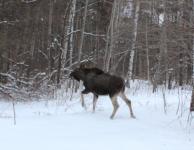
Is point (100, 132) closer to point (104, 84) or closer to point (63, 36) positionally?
point (104, 84)

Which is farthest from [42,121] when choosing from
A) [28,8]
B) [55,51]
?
[55,51]

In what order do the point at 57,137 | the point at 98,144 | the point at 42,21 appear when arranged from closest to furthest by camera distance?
the point at 98,144, the point at 57,137, the point at 42,21

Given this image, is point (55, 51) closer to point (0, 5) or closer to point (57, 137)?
point (0, 5)

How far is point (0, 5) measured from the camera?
62.7ft

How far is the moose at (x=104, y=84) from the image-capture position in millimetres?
11414

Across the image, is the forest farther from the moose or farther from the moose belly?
the moose belly

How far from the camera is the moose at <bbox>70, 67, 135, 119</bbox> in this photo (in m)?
11.4

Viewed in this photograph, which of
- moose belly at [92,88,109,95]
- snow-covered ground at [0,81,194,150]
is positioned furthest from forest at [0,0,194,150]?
moose belly at [92,88,109,95]

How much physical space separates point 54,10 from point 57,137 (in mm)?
19490

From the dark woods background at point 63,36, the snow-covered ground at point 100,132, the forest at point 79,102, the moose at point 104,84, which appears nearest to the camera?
the snow-covered ground at point 100,132

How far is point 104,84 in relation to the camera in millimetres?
11672

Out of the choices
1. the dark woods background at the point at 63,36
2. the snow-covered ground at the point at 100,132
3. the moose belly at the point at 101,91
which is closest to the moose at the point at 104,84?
the moose belly at the point at 101,91

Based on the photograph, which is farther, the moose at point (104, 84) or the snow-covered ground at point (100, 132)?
the moose at point (104, 84)

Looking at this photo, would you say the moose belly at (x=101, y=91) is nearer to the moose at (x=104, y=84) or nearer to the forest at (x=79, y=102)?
the moose at (x=104, y=84)
